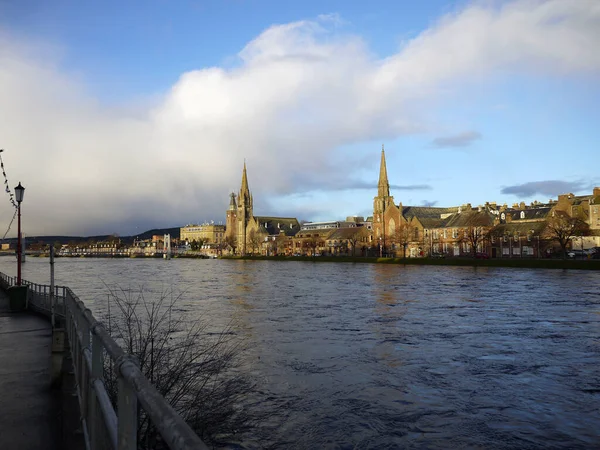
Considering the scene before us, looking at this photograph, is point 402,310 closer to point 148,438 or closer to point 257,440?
point 257,440

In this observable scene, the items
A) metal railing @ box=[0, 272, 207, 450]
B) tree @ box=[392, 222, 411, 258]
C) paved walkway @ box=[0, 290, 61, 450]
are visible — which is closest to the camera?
metal railing @ box=[0, 272, 207, 450]

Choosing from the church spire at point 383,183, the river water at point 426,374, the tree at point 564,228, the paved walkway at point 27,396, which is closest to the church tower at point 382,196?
the church spire at point 383,183

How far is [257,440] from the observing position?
11.3 m

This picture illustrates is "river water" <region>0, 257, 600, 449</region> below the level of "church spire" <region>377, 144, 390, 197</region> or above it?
below

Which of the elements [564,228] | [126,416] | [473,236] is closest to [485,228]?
[473,236]

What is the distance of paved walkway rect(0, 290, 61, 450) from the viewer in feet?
25.5

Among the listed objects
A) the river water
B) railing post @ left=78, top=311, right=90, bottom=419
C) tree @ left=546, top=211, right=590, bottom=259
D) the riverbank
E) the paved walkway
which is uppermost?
tree @ left=546, top=211, right=590, bottom=259

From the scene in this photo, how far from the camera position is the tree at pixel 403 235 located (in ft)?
455

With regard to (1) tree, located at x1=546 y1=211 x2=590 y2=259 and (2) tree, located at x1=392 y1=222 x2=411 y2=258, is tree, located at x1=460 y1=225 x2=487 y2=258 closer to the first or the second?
(1) tree, located at x1=546 y1=211 x2=590 y2=259

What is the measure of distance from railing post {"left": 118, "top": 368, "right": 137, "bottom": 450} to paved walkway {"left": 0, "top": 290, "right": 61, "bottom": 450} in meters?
5.10

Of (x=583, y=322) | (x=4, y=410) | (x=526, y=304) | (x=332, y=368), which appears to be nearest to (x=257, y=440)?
(x=4, y=410)

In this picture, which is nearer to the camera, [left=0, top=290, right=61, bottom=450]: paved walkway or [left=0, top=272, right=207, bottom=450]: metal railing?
[left=0, top=272, right=207, bottom=450]: metal railing

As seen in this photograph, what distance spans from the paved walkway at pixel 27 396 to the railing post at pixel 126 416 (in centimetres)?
510

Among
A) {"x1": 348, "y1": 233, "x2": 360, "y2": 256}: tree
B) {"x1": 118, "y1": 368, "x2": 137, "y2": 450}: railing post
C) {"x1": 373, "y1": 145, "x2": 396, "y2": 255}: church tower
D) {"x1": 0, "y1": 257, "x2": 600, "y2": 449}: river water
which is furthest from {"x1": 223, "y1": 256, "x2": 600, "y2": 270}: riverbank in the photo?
{"x1": 118, "y1": 368, "x2": 137, "y2": 450}: railing post
